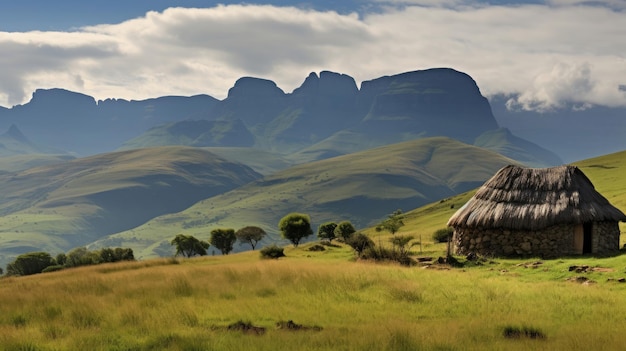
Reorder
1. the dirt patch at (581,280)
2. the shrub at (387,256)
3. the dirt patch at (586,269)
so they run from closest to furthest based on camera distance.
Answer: the dirt patch at (581,280) → the dirt patch at (586,269) → the shrub at (387,256)

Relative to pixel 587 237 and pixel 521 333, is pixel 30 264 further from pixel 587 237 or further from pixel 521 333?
pixel 521 333

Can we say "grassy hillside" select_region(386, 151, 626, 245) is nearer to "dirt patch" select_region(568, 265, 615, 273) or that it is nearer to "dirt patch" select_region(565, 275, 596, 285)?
"dirt patch" select_region(568, 265, 615, 273)

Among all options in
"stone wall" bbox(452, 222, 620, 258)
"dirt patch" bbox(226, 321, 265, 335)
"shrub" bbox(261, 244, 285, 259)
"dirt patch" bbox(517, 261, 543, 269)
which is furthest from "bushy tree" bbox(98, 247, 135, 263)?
"dirt patch" bbox(226, 321, 265, 335)

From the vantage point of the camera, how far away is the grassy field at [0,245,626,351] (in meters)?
12.3

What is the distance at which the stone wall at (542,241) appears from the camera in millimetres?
38938

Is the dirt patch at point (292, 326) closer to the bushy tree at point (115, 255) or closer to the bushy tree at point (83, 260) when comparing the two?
the bushy tree at point (83, 260)

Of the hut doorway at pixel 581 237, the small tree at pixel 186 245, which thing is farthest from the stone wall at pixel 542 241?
the small tree at pixel 186 245

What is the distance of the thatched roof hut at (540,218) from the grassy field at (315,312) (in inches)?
509

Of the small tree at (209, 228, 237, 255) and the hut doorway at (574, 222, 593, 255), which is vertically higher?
the hut doorway at (574, 222, 593, 255)

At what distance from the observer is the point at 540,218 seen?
39.0 meters

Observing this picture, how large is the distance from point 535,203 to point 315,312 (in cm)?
2940

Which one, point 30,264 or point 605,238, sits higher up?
point 605,238

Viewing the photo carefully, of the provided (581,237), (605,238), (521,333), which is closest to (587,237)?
(581,237)

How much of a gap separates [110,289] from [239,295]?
5.07 metres
